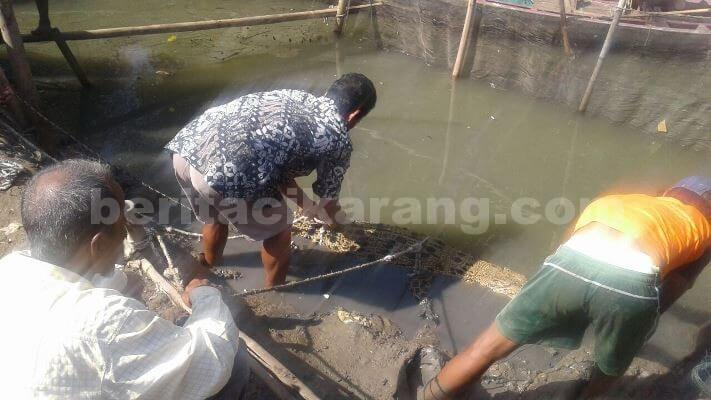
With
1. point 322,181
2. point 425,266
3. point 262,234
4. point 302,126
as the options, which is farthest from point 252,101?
point 425,266

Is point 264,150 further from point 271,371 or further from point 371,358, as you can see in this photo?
Answer: point 371,358

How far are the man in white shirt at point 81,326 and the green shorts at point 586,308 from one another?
45.6 inches

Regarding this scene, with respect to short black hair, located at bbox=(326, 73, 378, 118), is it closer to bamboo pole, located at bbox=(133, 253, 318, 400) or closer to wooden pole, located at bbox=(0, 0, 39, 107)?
bamboo pole, located at bbox=(133, 253, 318, 400)

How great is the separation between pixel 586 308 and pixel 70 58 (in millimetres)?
5488

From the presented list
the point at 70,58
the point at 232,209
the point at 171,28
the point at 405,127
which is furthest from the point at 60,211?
the point at 70,58

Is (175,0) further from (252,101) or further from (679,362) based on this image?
(679,362)

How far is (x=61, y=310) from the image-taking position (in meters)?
1.41

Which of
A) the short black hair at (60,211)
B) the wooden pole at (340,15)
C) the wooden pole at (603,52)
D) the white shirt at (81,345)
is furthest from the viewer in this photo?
the wooden pole at (340,15)

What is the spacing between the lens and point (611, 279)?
189 centimetres

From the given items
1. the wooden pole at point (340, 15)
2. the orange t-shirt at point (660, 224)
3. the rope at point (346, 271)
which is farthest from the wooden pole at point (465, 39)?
the orange t-shirt at point (660, 224)

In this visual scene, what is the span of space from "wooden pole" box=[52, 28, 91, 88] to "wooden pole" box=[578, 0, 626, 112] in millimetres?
5297

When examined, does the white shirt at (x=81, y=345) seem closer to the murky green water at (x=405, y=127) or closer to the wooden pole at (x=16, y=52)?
the murky green water at (x=405, y=127)

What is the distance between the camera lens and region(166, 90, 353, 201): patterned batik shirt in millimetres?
2494

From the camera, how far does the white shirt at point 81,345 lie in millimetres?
1362
